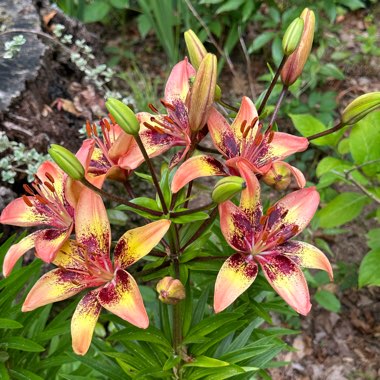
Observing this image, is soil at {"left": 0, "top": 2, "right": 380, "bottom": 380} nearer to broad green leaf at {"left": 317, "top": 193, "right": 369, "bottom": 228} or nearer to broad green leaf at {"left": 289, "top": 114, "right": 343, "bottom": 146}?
broad green leaf at {"left": 317, "top": 193, "right": 369, "bottom": 228}

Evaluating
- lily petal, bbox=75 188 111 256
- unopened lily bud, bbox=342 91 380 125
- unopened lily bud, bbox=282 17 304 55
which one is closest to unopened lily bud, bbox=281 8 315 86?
unopened lily bud, bbox=282 17 304 55

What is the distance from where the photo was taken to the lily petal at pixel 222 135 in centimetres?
101

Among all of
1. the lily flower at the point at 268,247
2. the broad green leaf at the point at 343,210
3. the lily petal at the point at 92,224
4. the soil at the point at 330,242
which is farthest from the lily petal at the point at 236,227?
the soil at the point at 330,242

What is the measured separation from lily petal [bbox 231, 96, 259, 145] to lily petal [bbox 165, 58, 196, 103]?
14 centimetres

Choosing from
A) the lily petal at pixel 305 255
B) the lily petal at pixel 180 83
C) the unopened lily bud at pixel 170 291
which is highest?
the lily petal at pixel 180 83

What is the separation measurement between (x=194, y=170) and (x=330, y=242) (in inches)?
67.2

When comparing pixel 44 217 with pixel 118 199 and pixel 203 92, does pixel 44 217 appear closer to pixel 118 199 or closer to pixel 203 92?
pixel 118 199

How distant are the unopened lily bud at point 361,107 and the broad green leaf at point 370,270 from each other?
0.77 m

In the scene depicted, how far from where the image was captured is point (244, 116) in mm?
1042

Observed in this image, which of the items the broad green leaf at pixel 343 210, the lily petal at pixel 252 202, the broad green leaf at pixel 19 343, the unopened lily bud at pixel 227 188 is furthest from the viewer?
the broad green leaf at pixel 343 210

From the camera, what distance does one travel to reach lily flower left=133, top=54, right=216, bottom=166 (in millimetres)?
896

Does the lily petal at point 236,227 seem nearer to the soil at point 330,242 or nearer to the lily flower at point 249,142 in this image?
the lily flower at point 249,142

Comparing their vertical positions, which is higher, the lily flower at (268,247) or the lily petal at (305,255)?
the lily flower at (268,247)

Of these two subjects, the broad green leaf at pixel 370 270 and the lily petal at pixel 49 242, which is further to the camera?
the broad green leaf at pixel 370 270
